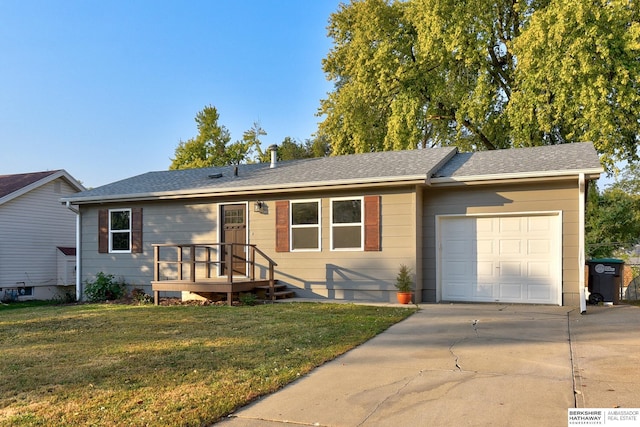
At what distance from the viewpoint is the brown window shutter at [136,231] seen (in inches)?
537

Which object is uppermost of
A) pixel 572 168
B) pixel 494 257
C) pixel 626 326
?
pixel 572 168

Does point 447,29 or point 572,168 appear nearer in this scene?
point 572,168

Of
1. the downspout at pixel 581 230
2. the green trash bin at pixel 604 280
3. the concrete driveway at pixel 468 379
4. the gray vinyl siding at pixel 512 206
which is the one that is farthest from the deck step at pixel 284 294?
the green trash bin at pixel 604 280

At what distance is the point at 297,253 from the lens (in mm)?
11898

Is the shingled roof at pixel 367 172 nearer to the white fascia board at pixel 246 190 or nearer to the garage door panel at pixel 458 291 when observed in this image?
the white fascia board at pixel 246 190

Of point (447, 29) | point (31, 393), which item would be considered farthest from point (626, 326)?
point (447, 29)

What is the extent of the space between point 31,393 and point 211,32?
15.1 metres

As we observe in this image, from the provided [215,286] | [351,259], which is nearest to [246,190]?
[215,286]

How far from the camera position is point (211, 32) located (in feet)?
57.1

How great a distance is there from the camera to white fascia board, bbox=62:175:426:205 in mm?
10578

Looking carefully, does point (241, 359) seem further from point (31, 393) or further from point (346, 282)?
point (346, 282)

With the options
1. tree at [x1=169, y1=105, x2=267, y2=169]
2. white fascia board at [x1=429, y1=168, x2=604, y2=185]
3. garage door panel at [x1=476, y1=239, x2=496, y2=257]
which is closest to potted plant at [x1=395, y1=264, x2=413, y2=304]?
garage door panel at [x1=476, y1=239, x2=496, y2=257]

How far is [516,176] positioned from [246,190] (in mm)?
6084

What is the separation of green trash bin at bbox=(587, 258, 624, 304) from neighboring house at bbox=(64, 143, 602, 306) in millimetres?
466
